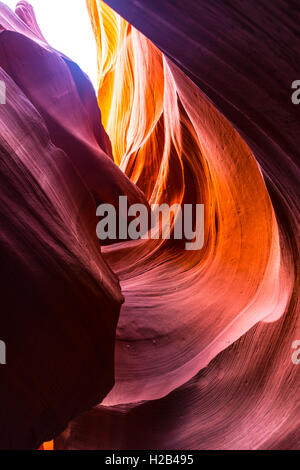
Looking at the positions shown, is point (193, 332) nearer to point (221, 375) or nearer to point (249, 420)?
point (221, 375)

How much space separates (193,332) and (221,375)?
1.26 feet

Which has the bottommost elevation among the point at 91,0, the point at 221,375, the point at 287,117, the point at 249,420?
the point at 249,420

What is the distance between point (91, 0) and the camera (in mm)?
5812

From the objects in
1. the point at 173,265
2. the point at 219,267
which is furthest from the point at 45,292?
the point at 173,265

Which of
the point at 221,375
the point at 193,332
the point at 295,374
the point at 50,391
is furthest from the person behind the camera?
the point at 193,332

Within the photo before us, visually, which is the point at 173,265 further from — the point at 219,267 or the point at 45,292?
the point at 45,292

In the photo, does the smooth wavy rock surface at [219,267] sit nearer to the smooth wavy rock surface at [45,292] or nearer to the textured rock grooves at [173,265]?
the textured rock grooves at [173,265]

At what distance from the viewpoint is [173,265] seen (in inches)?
107

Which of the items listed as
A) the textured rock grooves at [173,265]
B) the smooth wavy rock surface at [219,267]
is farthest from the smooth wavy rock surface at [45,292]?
the smooth wavy rock surface at [219,267]

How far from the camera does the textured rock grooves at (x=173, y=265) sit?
3.55ft

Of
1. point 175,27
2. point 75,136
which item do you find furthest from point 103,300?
point 75,136

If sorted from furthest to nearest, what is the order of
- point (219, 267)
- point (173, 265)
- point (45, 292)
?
point (173, 265), point (219, 267), point (45, 292)

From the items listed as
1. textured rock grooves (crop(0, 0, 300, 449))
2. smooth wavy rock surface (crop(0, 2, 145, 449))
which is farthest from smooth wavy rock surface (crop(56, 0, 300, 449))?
smooth wavy rock surface (crop(0, 2, 145, 449))

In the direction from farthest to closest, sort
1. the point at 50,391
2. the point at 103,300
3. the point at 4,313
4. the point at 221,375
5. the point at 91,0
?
the point at 91,0 < the point at 221,375 < the point at 103,300 < the point at 50,391 < the point at 4,313
